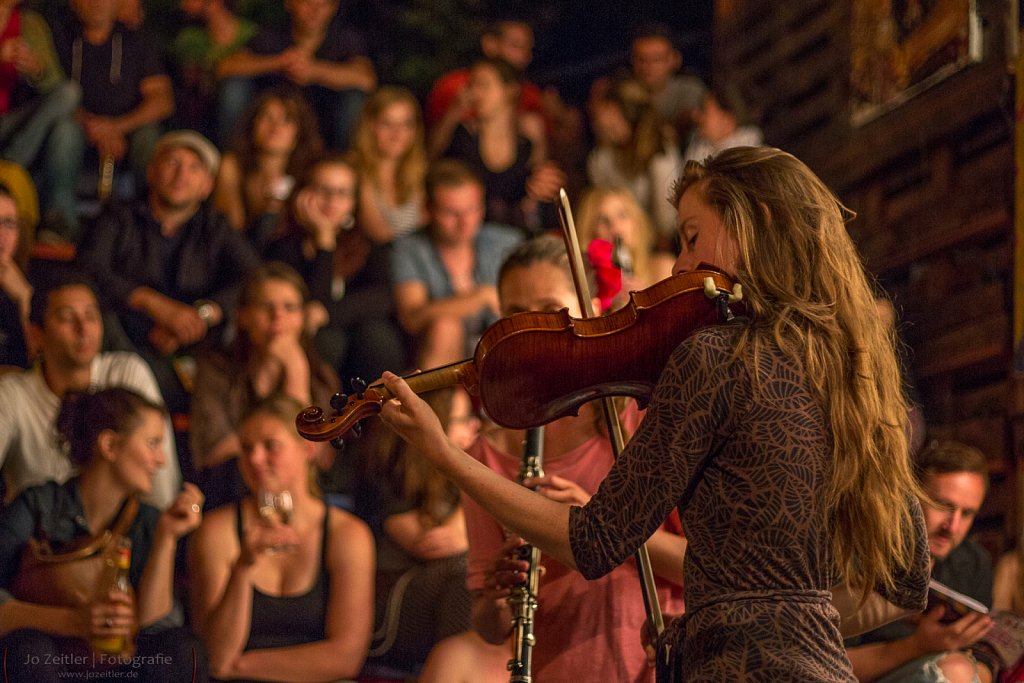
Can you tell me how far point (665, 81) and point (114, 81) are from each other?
2.99 m

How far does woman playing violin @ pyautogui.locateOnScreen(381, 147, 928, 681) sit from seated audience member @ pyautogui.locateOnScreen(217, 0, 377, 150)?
523cm

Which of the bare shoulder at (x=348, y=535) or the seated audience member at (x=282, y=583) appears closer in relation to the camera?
the seated audience member at (x=282, y=583)

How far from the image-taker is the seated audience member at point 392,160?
6559mm

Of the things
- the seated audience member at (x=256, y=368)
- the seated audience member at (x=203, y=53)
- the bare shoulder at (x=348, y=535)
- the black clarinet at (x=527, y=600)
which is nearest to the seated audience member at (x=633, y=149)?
the seated audience member at (x=203, y=53)

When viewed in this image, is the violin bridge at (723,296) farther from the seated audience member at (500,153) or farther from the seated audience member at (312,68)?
the seated audience member at (312,68)

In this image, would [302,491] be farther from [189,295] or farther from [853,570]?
[853,570]

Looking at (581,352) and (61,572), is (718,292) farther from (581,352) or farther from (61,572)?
(61,572)

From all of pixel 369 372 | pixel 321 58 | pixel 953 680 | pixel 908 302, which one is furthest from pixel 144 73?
pixel 953 680

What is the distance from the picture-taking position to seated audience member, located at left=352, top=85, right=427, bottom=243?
21.5ft

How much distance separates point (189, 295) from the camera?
597 cm

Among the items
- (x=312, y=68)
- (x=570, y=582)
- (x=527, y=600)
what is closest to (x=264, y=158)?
(x=312, y=68)

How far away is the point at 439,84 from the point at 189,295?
2.08 m

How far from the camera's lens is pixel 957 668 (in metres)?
3.62

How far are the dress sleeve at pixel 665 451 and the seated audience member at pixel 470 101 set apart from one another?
5.32 m
